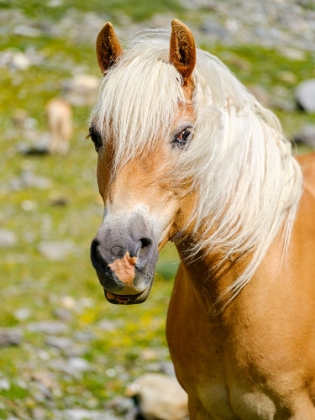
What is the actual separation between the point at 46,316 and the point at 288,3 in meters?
32.2

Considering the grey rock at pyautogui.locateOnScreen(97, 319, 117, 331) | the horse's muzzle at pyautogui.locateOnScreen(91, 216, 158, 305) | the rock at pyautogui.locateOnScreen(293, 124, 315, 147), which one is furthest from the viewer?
the rock at pyautogui.locateOnScreen(293, 124, 315, 147)

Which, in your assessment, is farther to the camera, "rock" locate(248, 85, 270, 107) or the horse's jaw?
"rock" locate(248, 85, 270, 107)

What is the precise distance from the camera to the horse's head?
2.87 metres

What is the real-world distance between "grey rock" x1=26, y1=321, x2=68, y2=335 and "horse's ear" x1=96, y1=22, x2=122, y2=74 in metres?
4.61

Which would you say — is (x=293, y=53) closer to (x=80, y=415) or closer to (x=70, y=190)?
(x=70, y=190)

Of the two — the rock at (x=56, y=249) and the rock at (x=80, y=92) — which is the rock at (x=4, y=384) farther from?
the rock at (x=80, y=92)

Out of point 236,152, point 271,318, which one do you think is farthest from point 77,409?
point 236,152

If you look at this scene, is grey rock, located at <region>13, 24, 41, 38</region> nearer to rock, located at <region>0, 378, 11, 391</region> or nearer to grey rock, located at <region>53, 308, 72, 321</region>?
grey rock, located at <region>53, 308, 72, 321</region>

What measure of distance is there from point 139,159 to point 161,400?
11.3 ft

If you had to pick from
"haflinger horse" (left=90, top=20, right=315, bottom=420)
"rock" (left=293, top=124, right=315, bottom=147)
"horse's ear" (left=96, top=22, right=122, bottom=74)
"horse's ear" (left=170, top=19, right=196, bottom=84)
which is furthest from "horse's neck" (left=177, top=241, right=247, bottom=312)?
"rock" (left=293, top=124, right=315, bottom=147)

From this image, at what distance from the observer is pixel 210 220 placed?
11.0ft

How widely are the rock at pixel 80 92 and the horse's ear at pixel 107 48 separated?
17.3 m

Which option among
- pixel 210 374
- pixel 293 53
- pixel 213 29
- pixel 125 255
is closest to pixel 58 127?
pixel 210 374

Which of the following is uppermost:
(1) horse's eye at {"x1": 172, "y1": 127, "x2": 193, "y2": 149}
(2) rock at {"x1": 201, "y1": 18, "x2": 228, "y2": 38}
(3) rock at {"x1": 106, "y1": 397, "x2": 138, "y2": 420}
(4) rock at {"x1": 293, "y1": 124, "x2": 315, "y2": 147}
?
(1) horse's eye at {"x1": 172, "y1": 127, "x2": 193, "y2": 149}
